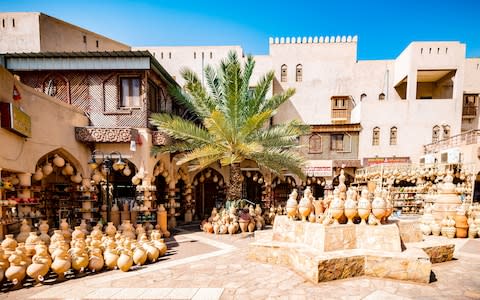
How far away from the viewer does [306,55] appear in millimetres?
19359

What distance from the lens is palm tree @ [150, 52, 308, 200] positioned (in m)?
8.73

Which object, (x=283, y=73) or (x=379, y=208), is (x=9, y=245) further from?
(x=283, y=73)

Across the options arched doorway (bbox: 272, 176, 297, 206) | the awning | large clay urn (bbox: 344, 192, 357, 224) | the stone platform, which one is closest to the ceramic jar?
large clay urn (bbox: 344, 192, 357, 224)

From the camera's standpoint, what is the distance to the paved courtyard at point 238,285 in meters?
3.92

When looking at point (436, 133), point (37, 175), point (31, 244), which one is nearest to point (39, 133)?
point (37, 175)

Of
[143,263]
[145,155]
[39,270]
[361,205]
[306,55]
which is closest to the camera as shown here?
[39,270]

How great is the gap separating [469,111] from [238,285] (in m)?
23.7

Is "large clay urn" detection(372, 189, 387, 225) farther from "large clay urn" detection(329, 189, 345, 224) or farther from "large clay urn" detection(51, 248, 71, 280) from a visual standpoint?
"large clay urn" detection(51, 248, 71, 280)

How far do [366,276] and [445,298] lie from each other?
1.15 metres

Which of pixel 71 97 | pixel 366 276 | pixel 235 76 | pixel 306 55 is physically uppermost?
pixel 306 55

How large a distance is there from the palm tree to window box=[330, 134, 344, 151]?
6.49m

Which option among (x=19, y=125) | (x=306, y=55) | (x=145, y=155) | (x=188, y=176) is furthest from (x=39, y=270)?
(x=306, y=55)

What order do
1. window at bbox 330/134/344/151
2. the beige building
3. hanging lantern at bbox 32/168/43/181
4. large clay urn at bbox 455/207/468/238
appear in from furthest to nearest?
window at bbox 330/134/344/151 < the beige building < large clay urn at bbox 455/207/468/238 < hanging lantern at bbox 32/168/43/181

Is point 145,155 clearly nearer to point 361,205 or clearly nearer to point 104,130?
point 104,130
